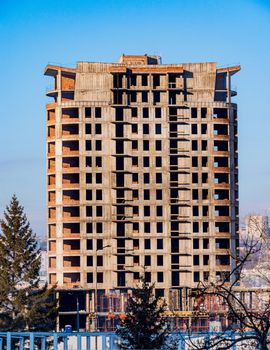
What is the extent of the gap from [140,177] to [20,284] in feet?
102

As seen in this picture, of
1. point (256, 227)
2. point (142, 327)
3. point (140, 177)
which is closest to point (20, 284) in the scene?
point (140, 177)

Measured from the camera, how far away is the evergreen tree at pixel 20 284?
97.8 m

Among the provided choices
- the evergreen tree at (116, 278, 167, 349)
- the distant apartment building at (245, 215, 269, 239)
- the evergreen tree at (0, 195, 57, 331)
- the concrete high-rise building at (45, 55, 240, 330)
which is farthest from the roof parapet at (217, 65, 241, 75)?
the distant apartment building at (245, 215, 269, 239)

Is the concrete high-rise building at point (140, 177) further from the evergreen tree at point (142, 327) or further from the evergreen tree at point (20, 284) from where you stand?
the evergreen tree at point (142, 327)

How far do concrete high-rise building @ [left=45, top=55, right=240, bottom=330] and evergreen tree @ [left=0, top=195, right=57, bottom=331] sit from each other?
2637 centimetres

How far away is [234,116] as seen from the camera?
437 feet

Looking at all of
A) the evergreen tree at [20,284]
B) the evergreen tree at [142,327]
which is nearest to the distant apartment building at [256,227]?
the evergreen tree at [142,327]

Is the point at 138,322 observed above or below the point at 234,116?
below

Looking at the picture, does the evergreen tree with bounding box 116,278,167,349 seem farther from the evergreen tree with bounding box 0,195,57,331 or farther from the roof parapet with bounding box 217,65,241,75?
the roof parapet with bounding box 217,65,241,75


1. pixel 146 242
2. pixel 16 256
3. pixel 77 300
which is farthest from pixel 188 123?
pixel 16 256

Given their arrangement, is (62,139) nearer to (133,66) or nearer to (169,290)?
(133,66)

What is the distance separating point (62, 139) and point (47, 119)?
4739mm

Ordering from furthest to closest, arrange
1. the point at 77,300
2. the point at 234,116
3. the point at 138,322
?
the point at 234,116, the point at 77,300, the point at 138,322

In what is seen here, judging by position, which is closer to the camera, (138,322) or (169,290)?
(138,322)
